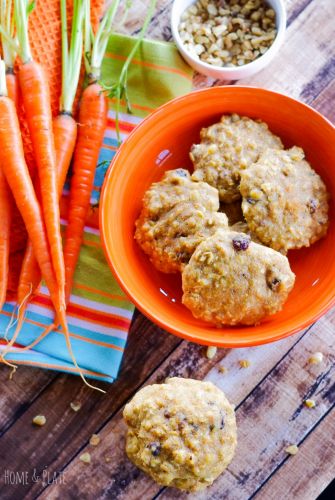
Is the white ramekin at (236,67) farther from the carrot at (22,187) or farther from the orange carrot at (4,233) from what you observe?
the orange carrot at (4,233)

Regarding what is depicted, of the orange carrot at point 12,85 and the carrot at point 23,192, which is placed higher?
the orange carrot at point 12,85

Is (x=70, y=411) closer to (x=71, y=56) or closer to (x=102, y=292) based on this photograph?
(x=102, y=292)

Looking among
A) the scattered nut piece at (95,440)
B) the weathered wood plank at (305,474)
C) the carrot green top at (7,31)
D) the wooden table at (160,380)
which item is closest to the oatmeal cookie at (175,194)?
the wooden table at (160,380)

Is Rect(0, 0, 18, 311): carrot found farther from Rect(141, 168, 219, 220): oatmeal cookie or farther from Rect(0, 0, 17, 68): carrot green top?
Rect(141, 168, 219, 220): oatmeal cookie

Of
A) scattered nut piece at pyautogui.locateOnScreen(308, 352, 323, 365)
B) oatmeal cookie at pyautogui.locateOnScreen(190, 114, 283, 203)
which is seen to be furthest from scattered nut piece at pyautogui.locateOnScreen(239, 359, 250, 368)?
oatmeal cookie at pyautogui.locateOnScreen(190, 114, 283, 203)

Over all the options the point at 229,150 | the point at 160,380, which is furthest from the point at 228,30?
the point at 160,380

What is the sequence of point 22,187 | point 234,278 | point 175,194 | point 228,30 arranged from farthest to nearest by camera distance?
point 228,30, point 22,187, point 175,194, point 234,278
